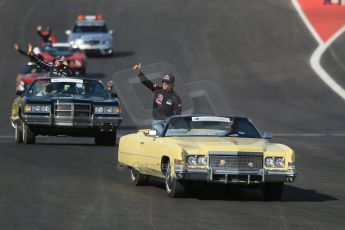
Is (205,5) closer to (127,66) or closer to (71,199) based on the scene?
(127,66)

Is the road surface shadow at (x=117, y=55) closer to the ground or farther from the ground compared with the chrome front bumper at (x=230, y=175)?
farther from the ground

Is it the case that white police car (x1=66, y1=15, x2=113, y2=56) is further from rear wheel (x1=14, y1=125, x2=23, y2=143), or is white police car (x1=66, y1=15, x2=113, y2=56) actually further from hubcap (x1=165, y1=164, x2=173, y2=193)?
hubcap (x1=165, y1=164, x2=173, y2=193)

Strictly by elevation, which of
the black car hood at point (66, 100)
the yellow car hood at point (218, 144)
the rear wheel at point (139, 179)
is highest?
the black car hood at point (66, 100)

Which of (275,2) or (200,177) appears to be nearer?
(200,177)

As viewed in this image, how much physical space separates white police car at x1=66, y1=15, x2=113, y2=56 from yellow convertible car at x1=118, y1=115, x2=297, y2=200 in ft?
120

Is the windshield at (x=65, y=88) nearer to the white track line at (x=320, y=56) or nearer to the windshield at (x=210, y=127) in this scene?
the windshield at (x=210, y=127)

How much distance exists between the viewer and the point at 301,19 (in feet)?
191

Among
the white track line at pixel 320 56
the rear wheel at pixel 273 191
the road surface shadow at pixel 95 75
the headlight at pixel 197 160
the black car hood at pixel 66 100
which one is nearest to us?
the headlight at pixel 197 160

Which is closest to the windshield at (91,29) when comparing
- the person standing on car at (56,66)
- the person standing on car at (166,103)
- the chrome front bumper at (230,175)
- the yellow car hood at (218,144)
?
the person standing on car at (56,66)

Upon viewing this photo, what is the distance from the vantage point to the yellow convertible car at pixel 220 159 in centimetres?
1414

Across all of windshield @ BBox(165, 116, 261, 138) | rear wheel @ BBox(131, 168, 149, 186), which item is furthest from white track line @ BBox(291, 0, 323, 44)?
windshield @ BBox(165, 116, 261, 138)

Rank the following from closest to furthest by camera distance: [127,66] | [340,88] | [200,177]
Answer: [200,177] < [340,88] < [127,66]

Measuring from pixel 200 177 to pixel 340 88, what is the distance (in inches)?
1160

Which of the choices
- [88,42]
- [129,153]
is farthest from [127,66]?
[129,153]
